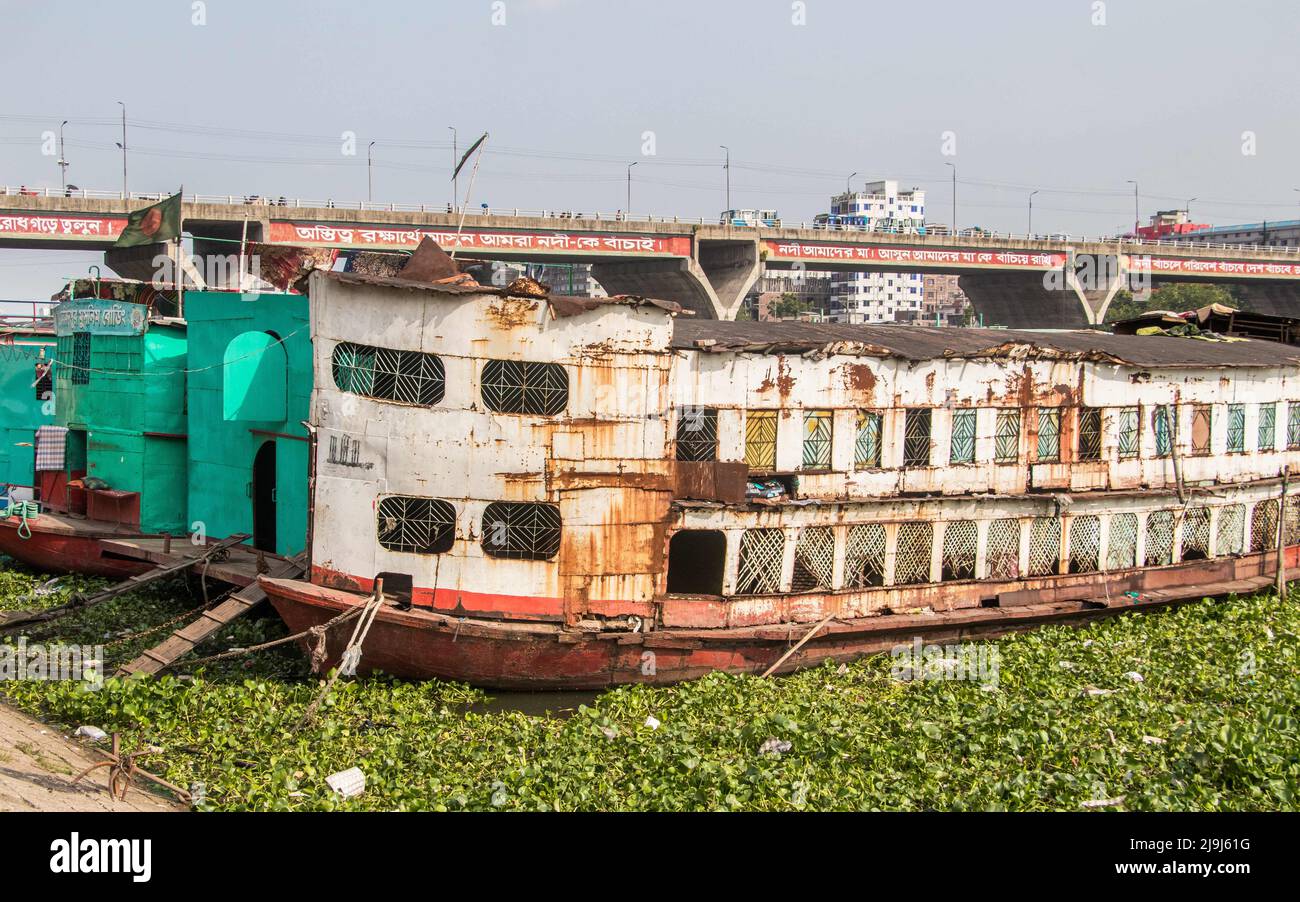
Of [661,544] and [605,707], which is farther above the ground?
[661,544]

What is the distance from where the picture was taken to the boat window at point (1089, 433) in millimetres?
17406

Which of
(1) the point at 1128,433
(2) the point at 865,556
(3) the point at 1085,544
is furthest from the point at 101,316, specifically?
(1) the point at 1128,433

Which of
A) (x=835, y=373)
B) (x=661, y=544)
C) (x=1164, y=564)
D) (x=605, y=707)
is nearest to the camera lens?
(x=605, y=707)

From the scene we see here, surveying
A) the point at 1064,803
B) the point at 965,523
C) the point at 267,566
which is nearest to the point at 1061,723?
the point at 1064,803

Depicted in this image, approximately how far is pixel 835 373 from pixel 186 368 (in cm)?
1096

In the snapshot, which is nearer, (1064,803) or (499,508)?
(1064,803)

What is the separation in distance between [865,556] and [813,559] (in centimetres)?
86

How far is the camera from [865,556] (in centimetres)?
1538

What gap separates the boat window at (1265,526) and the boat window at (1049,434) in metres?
5.12

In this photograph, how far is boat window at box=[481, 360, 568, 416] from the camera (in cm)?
1312

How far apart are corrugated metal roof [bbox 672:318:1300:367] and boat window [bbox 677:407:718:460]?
829 millimetres

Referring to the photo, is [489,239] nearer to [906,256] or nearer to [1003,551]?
[906,256]

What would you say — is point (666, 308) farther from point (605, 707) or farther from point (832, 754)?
point (832, 754)

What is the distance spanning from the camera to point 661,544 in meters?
13.9
